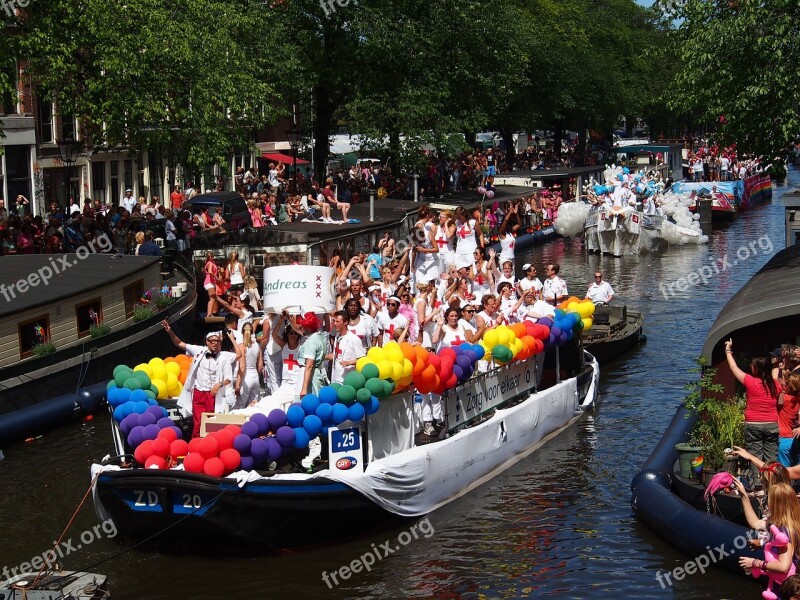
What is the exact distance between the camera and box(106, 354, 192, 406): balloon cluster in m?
16.0

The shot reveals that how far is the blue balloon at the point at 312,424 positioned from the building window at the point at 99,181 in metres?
35.6

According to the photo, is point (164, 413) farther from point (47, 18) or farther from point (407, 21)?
point (407, 21)

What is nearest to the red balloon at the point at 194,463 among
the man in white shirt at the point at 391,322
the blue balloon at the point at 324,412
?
the blue balloon at the point at 324,412

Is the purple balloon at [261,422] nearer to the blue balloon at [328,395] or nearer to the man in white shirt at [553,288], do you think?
the blue balloon at [328,395]

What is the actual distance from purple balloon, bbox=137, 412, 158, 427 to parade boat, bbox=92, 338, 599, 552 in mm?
516

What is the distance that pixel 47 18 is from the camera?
30.2 meters

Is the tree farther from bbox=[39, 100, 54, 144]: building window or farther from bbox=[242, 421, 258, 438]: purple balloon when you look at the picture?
bbox=[39, 100, 54, 144]: building window

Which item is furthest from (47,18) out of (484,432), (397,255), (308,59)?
(484,432)

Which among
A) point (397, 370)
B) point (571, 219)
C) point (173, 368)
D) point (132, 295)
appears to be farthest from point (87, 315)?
point (571, 219)

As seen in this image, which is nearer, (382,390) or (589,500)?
(382,390)

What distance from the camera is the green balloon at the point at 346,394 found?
48.2ft

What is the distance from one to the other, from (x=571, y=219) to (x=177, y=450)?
38.0 m

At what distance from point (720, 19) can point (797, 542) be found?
17.7 meters

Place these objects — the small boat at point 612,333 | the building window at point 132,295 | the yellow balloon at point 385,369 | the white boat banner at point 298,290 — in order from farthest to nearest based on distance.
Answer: the small boat at point 612,333 → the building window at point 132,295 → the white boat banner at point 298,290 → the yellow balloon at point 385,369
